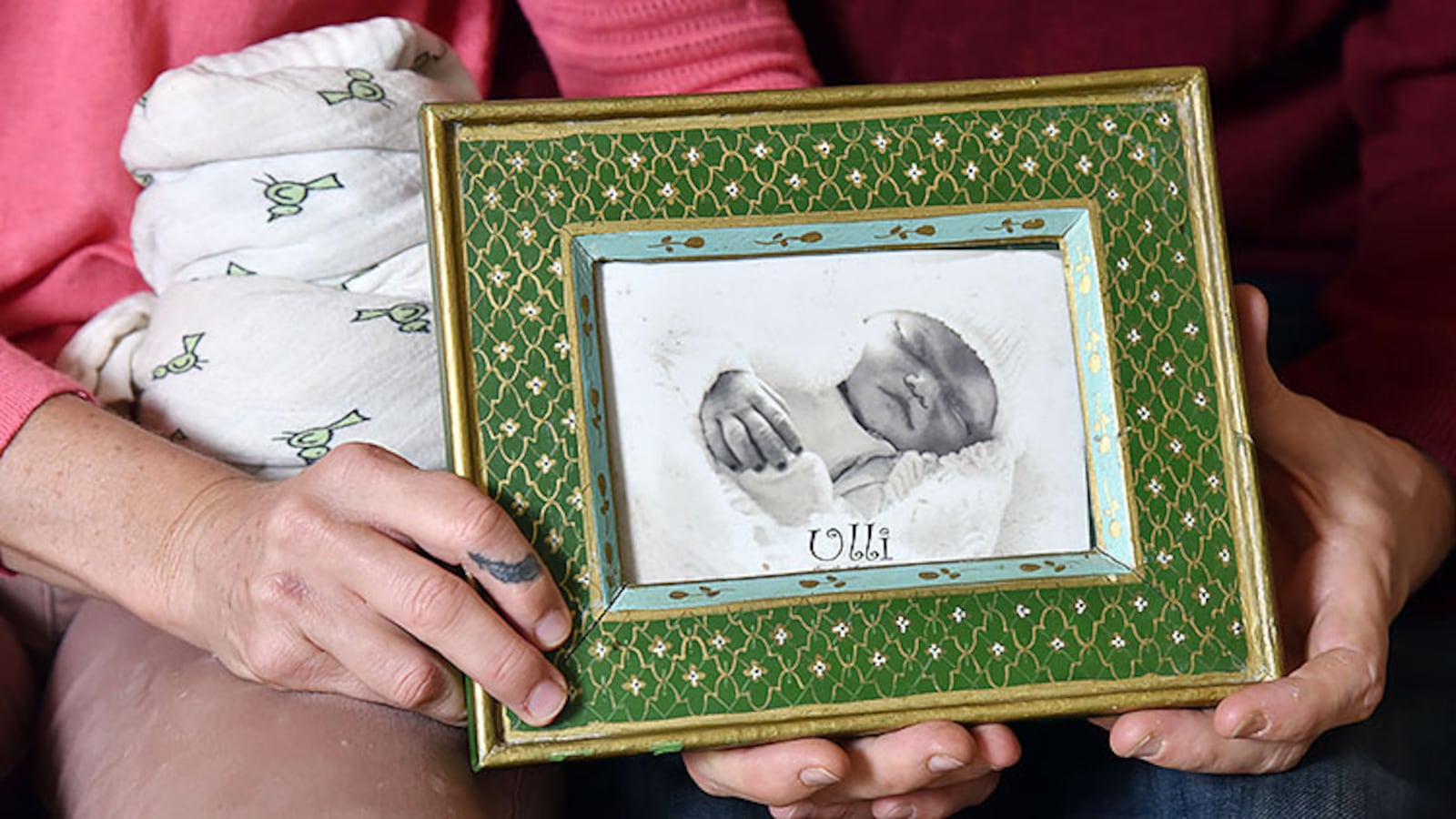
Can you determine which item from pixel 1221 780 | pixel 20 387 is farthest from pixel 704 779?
pixel 20 387

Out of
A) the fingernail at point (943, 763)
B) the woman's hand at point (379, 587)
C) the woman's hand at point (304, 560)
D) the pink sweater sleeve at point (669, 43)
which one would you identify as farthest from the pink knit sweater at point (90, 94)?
the fingernail at point (943, 763)

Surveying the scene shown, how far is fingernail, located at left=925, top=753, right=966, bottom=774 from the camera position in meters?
0.67

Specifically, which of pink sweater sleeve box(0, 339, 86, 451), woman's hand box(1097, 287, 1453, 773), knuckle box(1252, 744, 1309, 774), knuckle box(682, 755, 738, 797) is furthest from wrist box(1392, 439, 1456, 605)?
pink sweater sleeve box(0, 339, 86, 451)

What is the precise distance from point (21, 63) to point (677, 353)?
1.77ft

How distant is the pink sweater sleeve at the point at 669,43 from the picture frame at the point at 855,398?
0.34 metres

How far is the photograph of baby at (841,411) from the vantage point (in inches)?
26.8

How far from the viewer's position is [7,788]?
36.8 inches

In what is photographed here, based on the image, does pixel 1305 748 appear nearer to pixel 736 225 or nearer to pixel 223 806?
pixel 736 225

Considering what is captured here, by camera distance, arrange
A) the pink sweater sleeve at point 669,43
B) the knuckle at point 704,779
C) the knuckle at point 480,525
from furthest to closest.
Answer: the pink sweater sleeve at point 669,43, the knuckle at point 704,779, the knuckle at point 480,525

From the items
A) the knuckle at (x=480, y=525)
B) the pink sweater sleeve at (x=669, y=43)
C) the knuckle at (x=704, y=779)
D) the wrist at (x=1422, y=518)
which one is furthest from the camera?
the pink sweater sleeve at (x=669, y=43)

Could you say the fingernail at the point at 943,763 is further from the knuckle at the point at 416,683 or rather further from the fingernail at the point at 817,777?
the knuckle at the point at 416,683

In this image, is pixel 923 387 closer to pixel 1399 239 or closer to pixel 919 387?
pixel 919 387

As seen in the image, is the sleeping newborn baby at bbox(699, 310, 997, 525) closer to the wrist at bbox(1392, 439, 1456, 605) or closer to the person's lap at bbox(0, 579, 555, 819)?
the person's lap at bbox(0, 579, 555, 819)

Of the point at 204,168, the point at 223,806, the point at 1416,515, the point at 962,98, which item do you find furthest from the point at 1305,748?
the point at 204,168
